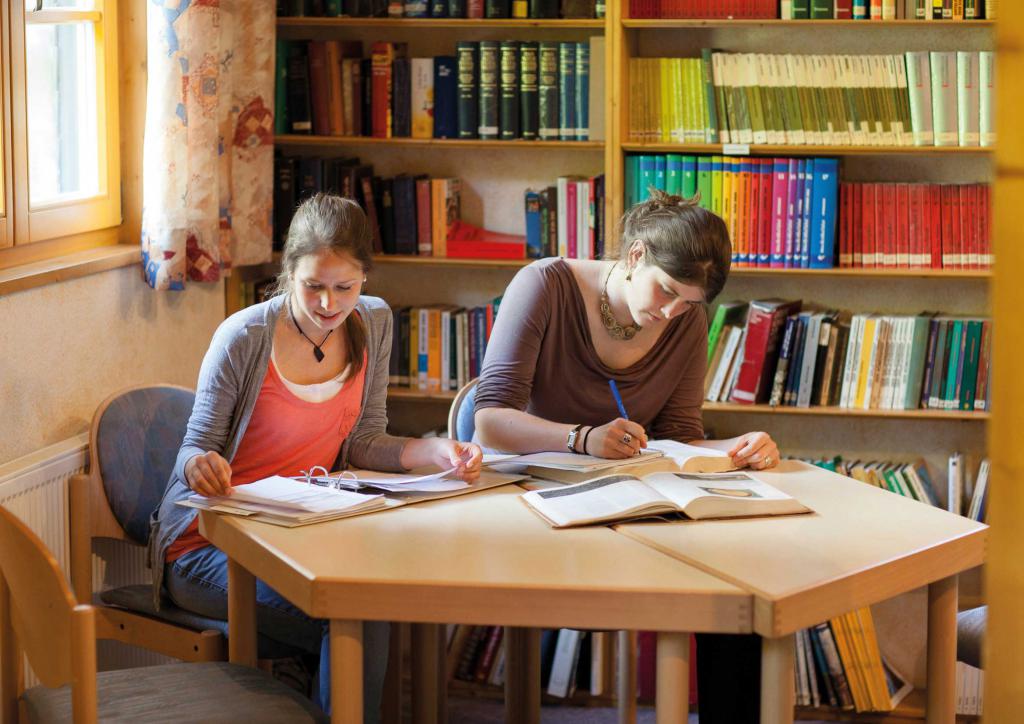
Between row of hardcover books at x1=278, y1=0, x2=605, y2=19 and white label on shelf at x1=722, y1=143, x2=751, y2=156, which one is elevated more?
row of hardcover books at x1=278, y1=0, x2=605, y2=19

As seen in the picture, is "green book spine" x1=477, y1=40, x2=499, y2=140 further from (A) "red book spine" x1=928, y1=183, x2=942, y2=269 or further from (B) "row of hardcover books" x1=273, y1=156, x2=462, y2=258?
(A) "red book spine" x1=928, y1=183, x2=942, y2=269

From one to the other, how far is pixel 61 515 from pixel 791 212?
A: 6.20 ft

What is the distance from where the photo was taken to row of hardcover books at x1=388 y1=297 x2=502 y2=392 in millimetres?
3383

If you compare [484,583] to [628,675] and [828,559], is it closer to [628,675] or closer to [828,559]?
[828,559]

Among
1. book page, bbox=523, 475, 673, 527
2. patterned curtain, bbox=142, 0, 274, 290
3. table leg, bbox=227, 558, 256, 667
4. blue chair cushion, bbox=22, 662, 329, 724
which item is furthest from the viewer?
patterned curtain, bbox=142, 0, 274, 290

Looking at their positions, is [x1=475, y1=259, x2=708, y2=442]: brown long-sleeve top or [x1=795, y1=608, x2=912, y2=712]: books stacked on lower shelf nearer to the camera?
[x1=475, y1=259, x2=708, y2=442]: brown long-sleeve top

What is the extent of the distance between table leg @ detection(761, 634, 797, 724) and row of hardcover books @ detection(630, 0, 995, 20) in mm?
1956

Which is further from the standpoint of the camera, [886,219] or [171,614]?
[886,219]

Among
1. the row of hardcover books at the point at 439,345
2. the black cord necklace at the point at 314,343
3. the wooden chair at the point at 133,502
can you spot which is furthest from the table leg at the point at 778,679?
the row of hardcover books at the point at 439,345

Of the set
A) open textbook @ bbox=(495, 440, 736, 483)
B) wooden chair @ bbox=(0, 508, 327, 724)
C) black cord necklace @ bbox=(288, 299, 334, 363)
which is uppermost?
black cord necklace @ bbox=(288, 299, 334, 363)

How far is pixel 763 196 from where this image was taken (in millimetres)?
3156

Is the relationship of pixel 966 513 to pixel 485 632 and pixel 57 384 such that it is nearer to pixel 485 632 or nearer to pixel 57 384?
pixel 485 632

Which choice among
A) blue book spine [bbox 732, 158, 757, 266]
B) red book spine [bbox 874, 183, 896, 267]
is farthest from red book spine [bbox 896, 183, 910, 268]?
blue book spine [bbox 732, 158, 757, 266]

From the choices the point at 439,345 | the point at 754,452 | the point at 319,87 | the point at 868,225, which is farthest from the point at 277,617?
the point at 868,225
